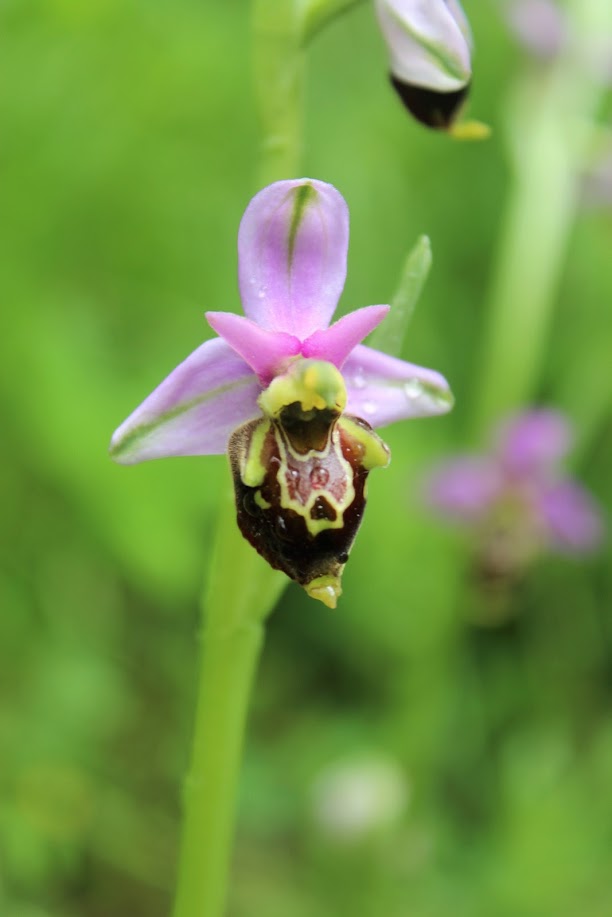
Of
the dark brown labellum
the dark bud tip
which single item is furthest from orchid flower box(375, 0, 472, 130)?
the dark brown labellum

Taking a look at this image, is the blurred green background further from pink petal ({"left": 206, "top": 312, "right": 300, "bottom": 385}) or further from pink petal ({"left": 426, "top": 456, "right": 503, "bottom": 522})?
pink petal ({"left": 206, "top": 312, "right": 300, "bottom": 385})

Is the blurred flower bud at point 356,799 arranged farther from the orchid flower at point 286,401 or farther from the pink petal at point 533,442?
the orchid flower at point 286,401

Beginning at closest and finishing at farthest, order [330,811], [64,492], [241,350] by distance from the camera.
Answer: [241,350] < [330,811] < [64,492]

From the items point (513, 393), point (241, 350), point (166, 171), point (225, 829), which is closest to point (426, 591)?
point (513, 393)

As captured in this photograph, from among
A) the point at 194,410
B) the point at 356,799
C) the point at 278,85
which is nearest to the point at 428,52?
the point at 278,85

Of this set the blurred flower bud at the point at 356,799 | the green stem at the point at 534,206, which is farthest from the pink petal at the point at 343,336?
the green stem at the point at 534,206

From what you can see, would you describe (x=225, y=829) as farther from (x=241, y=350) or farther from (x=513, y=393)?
(x=513, y=393)
